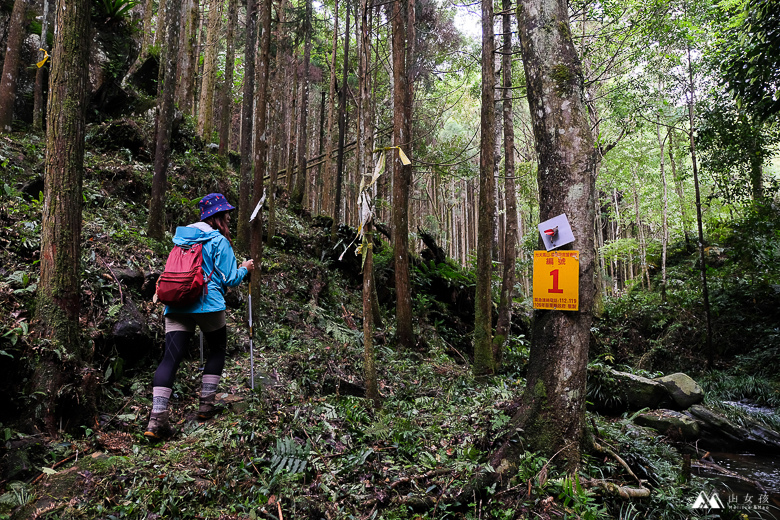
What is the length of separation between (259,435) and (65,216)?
2.56m

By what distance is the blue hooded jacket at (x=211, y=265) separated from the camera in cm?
406

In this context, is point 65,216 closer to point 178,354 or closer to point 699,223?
point 178,354

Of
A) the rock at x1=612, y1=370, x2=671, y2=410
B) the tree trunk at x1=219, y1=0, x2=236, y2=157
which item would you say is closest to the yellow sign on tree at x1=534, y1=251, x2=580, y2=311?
the rock at x1=612, y1=370, x2=671, y2=410

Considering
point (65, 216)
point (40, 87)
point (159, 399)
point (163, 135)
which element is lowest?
point (159, 399)

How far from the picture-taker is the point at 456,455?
3705mm

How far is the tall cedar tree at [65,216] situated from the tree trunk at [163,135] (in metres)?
3.09

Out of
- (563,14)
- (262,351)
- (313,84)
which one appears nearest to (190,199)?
(262,351)

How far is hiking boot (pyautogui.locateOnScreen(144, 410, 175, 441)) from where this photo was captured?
146 inches

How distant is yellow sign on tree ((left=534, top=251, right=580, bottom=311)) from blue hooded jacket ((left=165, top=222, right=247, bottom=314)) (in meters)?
2.82

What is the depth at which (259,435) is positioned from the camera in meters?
3.79

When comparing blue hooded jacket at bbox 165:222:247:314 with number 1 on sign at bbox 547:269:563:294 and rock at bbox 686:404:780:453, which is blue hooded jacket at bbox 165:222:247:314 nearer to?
number 1 on sign at bbox 547:269:563:294

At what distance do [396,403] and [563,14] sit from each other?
4.49m
